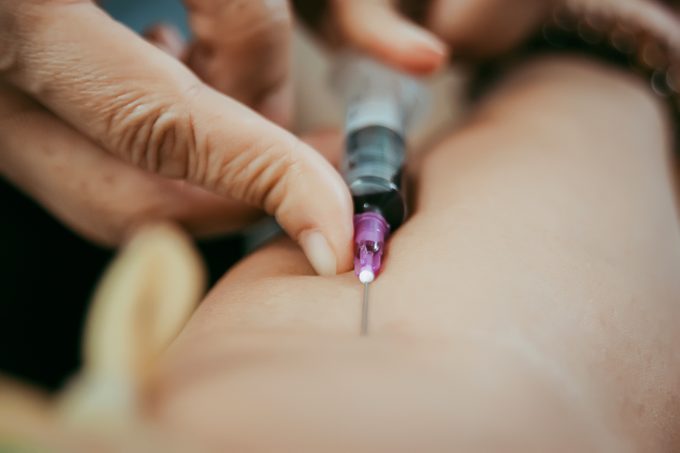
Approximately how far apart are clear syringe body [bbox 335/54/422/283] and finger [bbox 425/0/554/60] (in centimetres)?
13

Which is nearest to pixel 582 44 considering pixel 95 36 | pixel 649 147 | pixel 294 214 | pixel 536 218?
pixel 649 147

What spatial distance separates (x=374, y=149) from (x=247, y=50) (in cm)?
21

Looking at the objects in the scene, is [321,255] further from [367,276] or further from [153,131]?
[153,131]

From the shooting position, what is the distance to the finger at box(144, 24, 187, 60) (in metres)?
0.81

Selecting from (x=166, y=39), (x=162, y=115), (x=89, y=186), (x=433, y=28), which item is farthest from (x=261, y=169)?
(x=433, y=28)

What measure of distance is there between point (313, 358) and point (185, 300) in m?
0.17

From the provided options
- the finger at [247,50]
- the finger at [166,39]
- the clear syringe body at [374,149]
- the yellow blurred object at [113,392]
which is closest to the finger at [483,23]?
the clear syringe body at [374,149]

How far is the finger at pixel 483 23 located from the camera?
0.88m

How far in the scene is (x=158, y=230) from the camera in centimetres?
73

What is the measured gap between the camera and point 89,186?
0.69m

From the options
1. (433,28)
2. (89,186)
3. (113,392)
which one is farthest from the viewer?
(433,28)

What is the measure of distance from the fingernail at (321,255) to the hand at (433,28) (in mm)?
322

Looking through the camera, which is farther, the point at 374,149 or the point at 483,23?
the point at 483,23

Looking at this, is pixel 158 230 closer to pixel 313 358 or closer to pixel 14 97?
pixel 14 97
